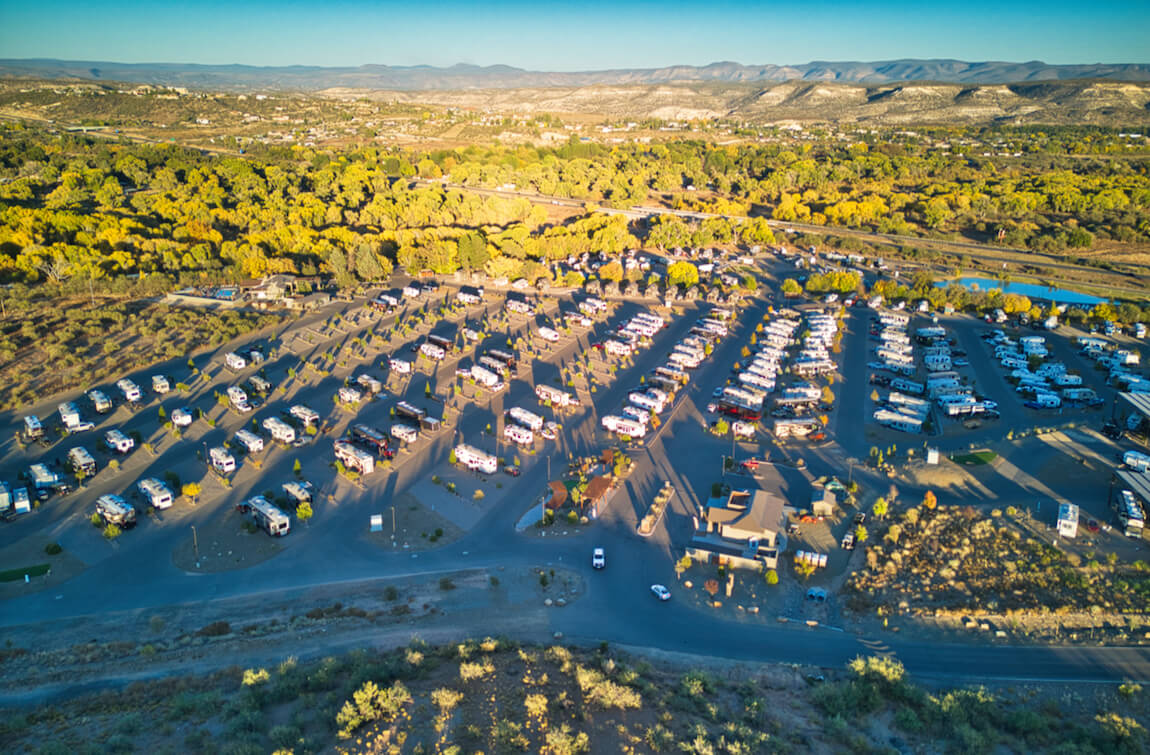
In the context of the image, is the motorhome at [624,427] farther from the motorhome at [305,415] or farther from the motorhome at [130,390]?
the motorhome at [130,390]

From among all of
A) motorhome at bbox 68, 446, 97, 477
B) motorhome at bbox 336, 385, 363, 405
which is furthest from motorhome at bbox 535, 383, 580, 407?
motorhome at bbox 68, 446, 97, 477

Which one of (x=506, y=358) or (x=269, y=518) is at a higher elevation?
(x=506, y=358)

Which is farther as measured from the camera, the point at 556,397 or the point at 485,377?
the point at 485,377

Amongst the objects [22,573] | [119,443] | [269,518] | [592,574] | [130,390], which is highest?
[130,390]

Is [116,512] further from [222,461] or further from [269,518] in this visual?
[269,518]

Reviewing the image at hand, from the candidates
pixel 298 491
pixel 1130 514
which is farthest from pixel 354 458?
pixel 1130 514

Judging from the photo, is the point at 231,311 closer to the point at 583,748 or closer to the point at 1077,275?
the point at 583,748

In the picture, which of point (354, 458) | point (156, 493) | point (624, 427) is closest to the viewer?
point (156, 493)

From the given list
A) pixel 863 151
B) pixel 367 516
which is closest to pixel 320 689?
pixel 367 516
